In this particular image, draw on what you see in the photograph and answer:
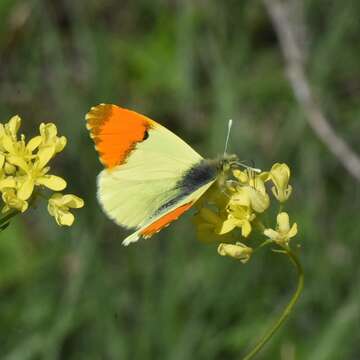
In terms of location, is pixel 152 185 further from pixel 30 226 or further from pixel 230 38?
pixel 230 38

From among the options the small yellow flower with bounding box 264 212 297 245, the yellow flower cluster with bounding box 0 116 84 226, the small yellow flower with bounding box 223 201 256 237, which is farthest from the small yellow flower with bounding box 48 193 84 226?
the small yellow flower with bounding box 264 212 297 245

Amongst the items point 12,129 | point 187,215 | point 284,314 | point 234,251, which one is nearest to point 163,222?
point 234,251

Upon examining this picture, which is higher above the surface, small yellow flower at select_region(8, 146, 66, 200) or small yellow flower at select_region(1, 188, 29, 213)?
small yellow flower at select_region(8, 146, 66, 200)

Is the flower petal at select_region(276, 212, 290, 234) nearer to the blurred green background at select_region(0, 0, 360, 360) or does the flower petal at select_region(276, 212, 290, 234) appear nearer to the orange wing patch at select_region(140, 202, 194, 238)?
the orange wing patch at select_region(140, 202, 194, 238)

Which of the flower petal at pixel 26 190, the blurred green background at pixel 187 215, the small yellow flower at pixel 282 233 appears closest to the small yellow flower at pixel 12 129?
the flower petal at pixel 26 190

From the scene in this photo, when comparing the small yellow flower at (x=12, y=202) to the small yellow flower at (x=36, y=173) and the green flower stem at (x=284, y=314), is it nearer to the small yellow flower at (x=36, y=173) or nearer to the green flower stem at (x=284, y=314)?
the small yellow flower at (x=36, y=173)

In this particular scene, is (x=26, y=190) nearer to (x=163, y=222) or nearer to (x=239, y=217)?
(x=163, y=222)

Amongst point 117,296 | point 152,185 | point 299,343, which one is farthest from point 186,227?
point 152,185

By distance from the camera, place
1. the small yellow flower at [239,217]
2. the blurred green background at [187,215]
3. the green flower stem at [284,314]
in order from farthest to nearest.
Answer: the blurred green background at [187,215] → the small yellow flower at [239,217] → the green flower stem at [284,314]
